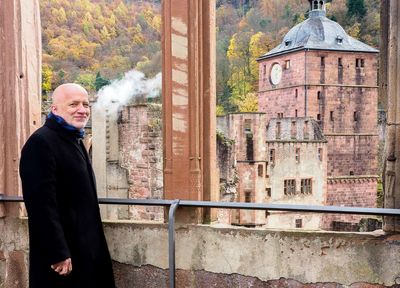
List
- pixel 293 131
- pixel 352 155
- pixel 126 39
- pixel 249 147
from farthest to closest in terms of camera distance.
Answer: pixel 352 155 → pixel 126 39 → pixel 293 131 → pixel 249 147

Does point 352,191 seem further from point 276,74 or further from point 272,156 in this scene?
point 272,156

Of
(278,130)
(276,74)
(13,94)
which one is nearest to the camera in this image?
(13,94)

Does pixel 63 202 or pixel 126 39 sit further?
pixel 126 39

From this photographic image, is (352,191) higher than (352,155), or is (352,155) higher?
→ (352,155)

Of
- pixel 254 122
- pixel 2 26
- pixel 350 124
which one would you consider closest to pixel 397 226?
pixel 2 26

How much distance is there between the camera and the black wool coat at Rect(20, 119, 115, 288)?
2.38m

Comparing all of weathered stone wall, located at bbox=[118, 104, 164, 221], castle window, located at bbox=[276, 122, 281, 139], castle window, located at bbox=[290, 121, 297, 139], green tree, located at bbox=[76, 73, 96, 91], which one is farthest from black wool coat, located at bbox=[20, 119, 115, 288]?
castle window, located at bbox=[276, 122, 281, 139]

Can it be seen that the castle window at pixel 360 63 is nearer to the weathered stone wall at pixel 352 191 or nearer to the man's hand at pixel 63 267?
the weathered stone wall at pixel 352 191

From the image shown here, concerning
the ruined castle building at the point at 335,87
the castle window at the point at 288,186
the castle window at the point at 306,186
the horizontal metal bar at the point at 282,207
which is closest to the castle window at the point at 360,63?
the ruined castle building at the point at 335,87

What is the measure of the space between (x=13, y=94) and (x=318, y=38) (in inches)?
1727

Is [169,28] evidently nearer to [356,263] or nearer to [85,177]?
[85,177]

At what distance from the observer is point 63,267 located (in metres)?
2.42

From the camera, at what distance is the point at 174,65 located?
3.22 metres

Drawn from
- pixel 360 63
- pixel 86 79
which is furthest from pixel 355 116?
pixel 86 79
